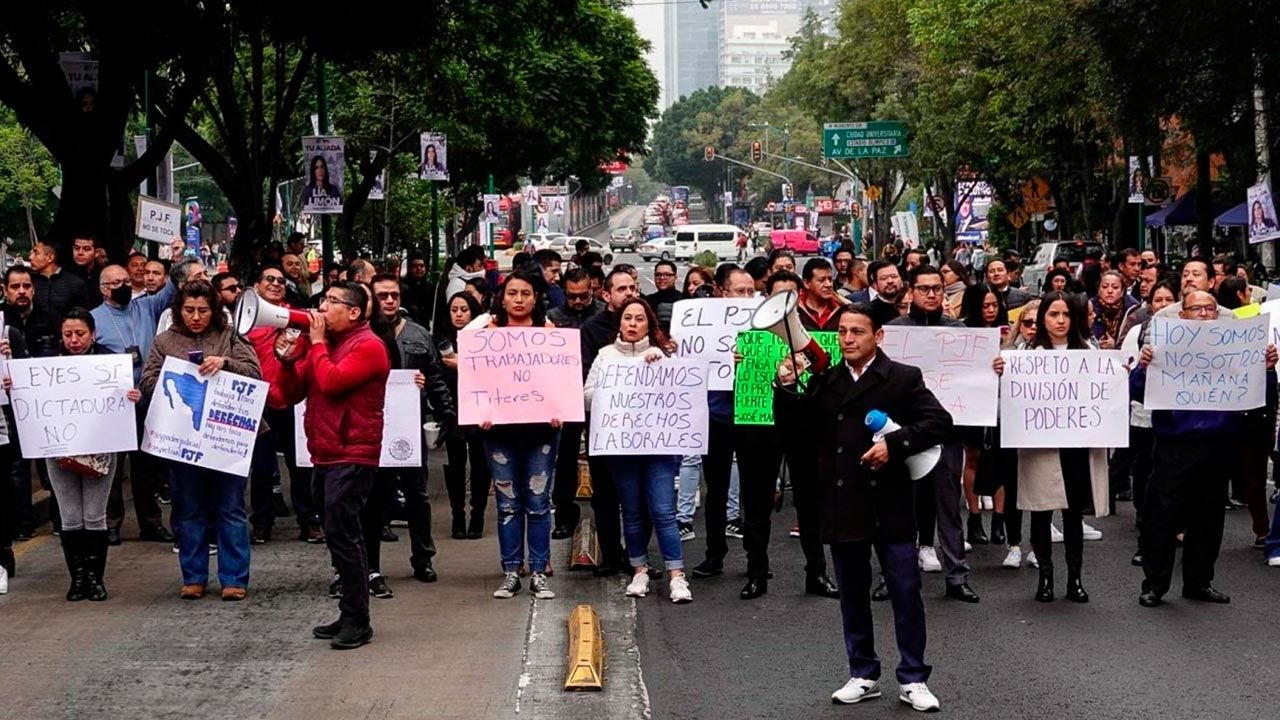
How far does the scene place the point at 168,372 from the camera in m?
10.3

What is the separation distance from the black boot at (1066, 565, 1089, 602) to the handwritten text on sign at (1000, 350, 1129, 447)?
0.69m

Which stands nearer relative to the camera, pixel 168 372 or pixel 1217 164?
pixel 168 372

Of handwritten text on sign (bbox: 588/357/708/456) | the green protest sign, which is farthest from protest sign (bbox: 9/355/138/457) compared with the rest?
the green protest sign

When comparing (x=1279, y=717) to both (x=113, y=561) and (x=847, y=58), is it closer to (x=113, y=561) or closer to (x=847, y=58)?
(x=113, y=561)

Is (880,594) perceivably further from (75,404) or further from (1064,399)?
(75,404)

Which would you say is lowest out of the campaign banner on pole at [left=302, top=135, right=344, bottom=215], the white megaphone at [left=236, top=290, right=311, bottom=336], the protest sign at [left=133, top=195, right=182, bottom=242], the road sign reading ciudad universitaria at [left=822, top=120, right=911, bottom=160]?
the white megaphone at [left=236, top=290, right=311, bottom=336]

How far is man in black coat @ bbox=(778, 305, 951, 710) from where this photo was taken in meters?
7.96

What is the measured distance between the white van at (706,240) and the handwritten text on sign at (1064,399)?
77132 mm

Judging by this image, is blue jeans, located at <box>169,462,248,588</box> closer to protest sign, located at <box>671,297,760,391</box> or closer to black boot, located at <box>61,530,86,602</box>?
black boot, located at <box>61,530,86,602</box>

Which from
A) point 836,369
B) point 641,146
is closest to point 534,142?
point 641,146

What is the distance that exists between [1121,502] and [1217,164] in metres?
28.5

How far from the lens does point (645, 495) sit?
10.8 m

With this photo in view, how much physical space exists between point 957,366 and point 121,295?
5.86 metres

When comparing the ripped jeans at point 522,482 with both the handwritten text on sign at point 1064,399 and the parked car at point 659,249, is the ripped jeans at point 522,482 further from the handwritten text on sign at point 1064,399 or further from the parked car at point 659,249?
the parked car at point 659,249
